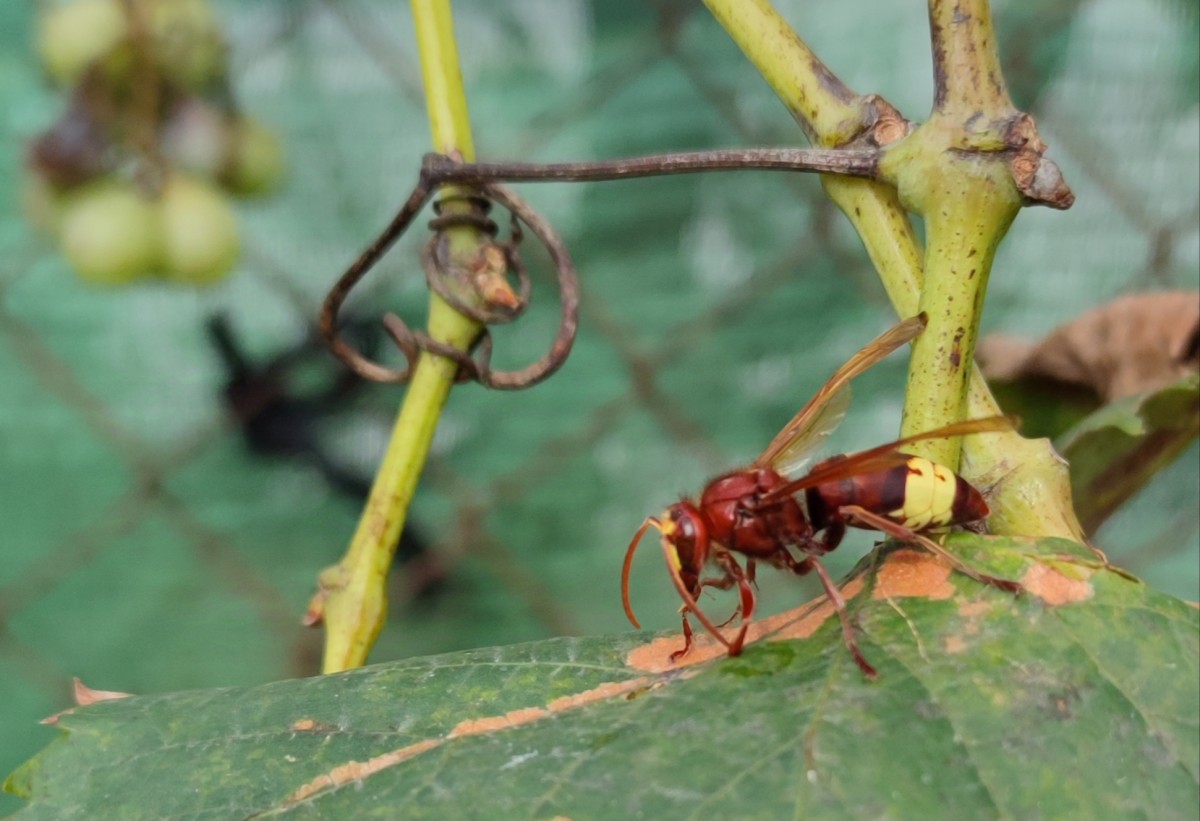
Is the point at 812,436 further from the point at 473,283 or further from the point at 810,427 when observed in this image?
the point at 473,283

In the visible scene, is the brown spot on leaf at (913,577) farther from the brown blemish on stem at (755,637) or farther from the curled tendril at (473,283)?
the curled tendril at (473,283)

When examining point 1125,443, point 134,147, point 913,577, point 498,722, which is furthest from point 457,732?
point 134,147

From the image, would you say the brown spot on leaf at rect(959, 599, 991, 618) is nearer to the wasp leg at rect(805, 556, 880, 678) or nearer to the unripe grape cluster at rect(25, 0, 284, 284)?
the wasp leg at rect(805, 556, 880, 678)

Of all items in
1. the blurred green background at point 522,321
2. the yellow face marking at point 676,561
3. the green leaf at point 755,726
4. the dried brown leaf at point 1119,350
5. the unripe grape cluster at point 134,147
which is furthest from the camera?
the blurred green background at point 522,321

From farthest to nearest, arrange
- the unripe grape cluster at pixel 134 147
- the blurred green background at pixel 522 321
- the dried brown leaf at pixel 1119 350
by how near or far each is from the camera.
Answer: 1. the blurred green background at pixel 522 321
2. the unripe grape cluster at pixel 134 147
3. the dried brown leaf at pixel 1119 350

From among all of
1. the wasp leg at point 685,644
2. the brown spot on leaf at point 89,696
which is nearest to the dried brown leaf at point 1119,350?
the wasp leg at point 685,644

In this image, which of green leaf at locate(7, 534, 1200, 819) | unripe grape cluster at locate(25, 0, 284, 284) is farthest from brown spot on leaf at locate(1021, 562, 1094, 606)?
unripe grape cluster at locate(25, 0, 284, 284)

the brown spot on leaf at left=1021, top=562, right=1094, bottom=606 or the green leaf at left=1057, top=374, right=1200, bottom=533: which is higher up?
the green leaf at left=1057, top=374, right=1200, bottom=533

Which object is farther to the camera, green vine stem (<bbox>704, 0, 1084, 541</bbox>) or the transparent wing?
the transparent wing

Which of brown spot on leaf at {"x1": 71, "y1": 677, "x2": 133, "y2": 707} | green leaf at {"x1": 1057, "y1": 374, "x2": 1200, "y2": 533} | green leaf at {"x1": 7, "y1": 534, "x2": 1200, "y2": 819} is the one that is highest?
green leaf at {"x1": 1057, "y1": 374, "x2": 1200, "y2": 533}
